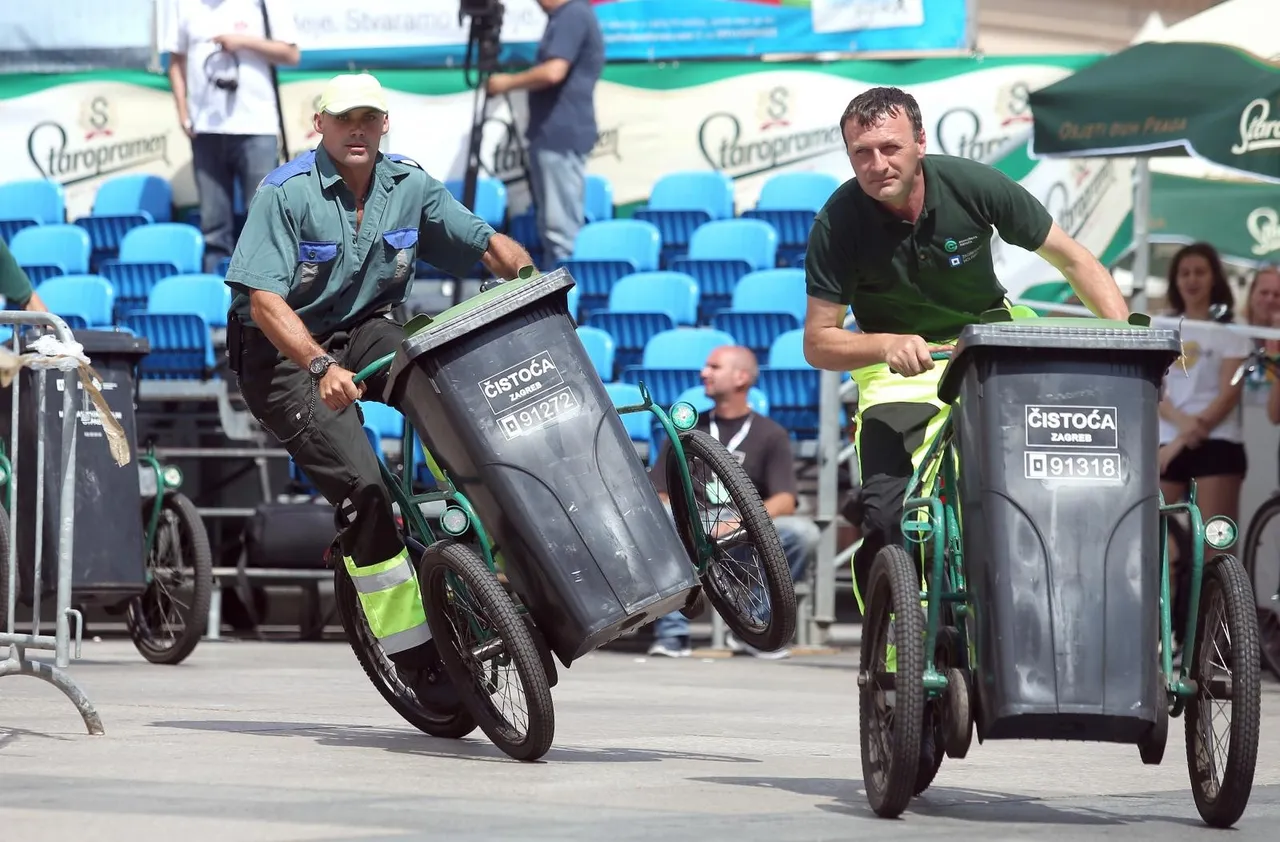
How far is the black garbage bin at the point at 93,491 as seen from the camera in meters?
9.15

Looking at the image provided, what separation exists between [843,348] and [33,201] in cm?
1101

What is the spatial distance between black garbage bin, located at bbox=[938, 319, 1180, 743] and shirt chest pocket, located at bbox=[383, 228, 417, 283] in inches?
85.9

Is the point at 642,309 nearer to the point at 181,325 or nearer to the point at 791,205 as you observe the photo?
the point at 791,205

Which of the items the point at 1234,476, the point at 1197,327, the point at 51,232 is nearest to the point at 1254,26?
the point at 1197,327

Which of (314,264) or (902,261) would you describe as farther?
(314,264)

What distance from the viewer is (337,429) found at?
6.50m

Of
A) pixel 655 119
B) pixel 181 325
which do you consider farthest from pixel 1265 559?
pixel 181 325

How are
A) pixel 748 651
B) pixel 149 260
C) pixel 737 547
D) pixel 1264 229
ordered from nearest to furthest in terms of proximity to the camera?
pixel 737 547
pixel 748 651
pixel 1264 229
pixel 149 260

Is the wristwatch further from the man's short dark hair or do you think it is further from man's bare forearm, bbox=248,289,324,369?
the man's short dark hair

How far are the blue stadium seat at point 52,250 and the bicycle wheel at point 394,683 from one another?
820 centimetres

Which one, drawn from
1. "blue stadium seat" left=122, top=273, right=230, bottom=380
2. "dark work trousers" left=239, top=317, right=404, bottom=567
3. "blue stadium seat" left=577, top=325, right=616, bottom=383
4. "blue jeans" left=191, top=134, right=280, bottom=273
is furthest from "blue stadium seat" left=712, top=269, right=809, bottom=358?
"dark work trousers" left=239, top=317, right=404, bottom=567

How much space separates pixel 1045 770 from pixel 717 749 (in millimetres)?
984

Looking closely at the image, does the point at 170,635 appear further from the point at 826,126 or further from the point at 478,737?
the point at 826,126

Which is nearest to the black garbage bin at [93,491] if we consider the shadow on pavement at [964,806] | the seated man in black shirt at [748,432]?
the seated man in black shirt at [748,432]
